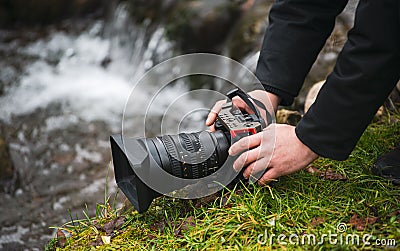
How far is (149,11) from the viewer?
20.4ft

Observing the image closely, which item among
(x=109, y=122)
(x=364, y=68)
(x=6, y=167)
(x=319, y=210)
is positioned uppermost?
(x=364, y=68)

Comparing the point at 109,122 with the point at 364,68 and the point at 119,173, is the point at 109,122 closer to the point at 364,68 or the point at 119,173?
the point at 119,173

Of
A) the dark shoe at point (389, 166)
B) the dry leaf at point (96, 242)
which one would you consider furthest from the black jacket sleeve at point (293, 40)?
the dry leaf at point (96, 242)

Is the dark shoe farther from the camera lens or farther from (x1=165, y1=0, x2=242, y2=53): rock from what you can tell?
(x1=165, y1=0, x2=242, y2=53): rock

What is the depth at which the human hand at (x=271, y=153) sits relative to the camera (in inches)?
84.8

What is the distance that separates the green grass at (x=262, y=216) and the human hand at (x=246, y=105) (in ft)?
1.09

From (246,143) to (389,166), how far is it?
0.76m

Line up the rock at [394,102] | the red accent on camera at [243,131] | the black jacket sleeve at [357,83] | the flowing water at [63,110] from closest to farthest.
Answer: the black jacket sleeve at [357,83] → the red accent on camera at [243,131] → the rock at [394,102] → the flowing water at [63,110]

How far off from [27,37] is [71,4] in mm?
831

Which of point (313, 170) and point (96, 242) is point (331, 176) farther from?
point (96, 242)

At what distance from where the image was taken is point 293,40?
8.30 ft

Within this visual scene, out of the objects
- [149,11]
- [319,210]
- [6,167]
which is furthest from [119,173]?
[149,11]

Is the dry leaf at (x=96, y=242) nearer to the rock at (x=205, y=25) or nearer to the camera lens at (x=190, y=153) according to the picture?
the camera lens at (x=190, y=153)

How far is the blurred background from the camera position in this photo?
407 cm
